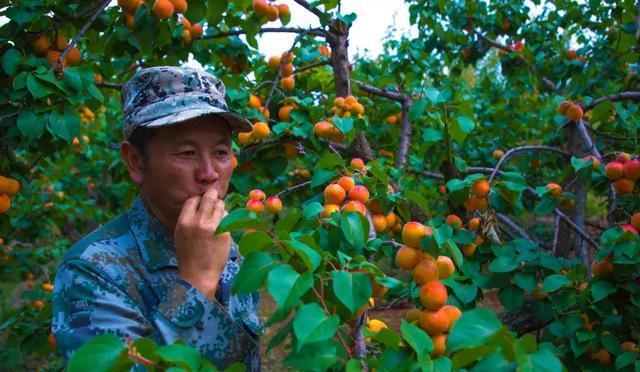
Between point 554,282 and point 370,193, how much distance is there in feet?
2.19

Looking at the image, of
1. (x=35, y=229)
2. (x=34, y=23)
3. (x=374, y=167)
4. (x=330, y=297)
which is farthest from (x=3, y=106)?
(x=35, y=229)

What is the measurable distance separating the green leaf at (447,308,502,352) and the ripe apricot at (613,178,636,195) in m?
1.53

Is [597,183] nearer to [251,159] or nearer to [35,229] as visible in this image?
[251,159]

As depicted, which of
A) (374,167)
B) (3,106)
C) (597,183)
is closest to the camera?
(374,167)

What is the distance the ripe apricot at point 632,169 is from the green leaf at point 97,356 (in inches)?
71.5

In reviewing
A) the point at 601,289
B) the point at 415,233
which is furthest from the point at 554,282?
the point at 415,233

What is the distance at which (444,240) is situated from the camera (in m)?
1.14

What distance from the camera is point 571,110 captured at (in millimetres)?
2637

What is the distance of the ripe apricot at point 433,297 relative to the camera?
1.11m

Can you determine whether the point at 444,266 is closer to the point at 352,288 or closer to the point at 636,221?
the point at 352,288

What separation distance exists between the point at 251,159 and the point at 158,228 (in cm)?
118

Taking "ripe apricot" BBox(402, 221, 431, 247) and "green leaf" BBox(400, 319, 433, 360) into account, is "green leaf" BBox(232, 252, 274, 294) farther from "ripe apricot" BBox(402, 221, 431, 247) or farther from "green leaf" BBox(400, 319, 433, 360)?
"ripe apricot" BBox(402, 221, 431, 247)

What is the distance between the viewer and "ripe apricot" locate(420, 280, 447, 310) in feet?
3.63

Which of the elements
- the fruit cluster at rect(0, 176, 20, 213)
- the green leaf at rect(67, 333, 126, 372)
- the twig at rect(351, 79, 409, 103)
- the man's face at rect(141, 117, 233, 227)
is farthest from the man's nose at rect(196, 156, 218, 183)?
the twig at rect(351, 79, 409, 103)
